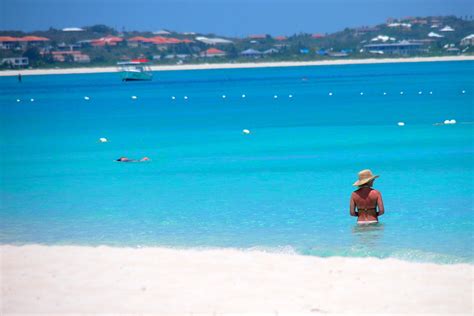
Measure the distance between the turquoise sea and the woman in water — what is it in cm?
30

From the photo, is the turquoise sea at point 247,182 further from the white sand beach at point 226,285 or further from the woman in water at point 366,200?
the white sand beach at point 226,285

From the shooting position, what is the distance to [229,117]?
55.5m

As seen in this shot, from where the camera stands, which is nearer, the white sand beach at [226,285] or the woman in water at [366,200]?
the white sand beach at [226,285]

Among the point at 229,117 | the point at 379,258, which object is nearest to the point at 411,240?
the point at 379,258

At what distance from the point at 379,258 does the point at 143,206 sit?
8.54 metres

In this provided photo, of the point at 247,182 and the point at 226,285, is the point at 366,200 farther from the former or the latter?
the point at 247,182

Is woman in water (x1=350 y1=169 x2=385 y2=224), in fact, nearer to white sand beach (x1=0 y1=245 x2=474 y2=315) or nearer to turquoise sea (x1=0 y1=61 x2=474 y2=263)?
turquoise sea (x1=0 y1=61 x2=474 y2=263)

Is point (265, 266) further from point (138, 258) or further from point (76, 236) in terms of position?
point (76, 236)

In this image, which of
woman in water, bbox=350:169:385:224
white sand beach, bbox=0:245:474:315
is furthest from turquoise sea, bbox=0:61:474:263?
white sand beach, bbox=0:245:474:315

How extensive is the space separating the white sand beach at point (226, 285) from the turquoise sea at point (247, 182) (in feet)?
6.53

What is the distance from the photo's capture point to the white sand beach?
1013 cm

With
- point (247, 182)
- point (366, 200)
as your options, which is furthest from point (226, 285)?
point (247, 182)

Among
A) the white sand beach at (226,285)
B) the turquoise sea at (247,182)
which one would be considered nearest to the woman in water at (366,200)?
the turquoise sea at (247,182)

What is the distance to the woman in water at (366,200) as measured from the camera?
14.6 metres
